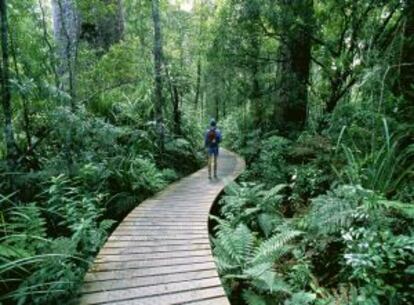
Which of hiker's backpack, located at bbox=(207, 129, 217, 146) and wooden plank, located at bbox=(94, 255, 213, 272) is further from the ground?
hiker's backpack, located at bbox=(207, 129, 217, 146)

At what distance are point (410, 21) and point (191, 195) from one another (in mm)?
5653

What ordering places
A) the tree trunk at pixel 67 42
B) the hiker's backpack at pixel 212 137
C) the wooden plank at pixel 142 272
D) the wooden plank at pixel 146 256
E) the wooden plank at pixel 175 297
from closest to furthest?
the wooden plank at pixel 175 297, the wooden plank at pixel 142 272, the wooden plank at pixel 146 256, the tree trunk at pixel 67 42, the hiker's backpack at pixel 212 137

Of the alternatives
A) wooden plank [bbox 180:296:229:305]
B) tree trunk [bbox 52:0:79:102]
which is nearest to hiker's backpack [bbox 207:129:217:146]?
tree trunk [bbox 52:0:79:102]

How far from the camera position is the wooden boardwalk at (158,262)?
11.3 feet

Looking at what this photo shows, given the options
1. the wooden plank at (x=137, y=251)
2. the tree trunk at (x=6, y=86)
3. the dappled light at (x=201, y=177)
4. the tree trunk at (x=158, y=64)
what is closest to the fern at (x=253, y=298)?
the dappled light at (x=201, y=177)

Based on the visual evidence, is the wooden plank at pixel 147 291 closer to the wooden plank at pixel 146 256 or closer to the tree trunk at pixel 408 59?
the wooden plank at pixel 146 256

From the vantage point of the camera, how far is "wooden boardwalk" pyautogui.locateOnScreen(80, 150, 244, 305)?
11.3 feet

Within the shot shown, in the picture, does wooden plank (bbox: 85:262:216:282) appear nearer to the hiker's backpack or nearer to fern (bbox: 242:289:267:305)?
fern (bbox: 242:289:267:305)

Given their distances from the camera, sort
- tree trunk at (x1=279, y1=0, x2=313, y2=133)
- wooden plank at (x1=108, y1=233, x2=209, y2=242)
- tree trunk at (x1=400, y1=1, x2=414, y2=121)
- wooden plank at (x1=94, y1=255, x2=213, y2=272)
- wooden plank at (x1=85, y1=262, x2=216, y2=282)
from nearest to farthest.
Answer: wooden plank at (x1=85, y1=262, x2=216, y2=282)
wooden plank at (x1=94, y1=255, x2=213, y2=272)
wooden plank at (x1=108, y1=233, x2=209, y2=242)
tree trunk at (x1=400, y1=1, x2=414, y2=121)
tree trunk at (x1=279, y1=0, x2=313, y2=133)

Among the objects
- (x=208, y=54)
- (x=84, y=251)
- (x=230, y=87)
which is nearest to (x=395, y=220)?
(x=84, y=251)

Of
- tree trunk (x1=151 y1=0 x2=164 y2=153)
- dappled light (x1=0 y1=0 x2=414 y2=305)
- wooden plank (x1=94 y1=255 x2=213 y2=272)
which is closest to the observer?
dappled light (x1=0 y1=0 x2=414 y2=305)

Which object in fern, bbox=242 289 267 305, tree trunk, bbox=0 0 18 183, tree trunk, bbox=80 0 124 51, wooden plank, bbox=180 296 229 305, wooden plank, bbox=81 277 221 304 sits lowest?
fern, bbox=242 289 267 305

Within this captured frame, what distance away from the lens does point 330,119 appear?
368 inches

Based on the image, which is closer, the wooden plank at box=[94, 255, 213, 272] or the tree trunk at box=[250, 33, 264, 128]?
the wooden plank at box=[94, 255, 213, 272]
